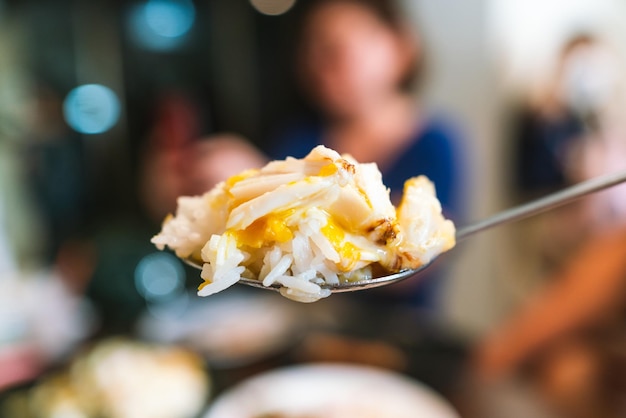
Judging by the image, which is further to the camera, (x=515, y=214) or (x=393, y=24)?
(x=393, y=24)

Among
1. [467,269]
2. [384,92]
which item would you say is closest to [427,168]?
[384,92]

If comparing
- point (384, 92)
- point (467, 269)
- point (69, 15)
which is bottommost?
point (467, 269)

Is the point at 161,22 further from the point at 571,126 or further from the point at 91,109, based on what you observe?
the point at 571,126

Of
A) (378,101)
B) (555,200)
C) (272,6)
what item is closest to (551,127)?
(378,101)

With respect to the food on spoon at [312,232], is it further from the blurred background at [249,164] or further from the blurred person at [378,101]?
the blurred person at [378,101]

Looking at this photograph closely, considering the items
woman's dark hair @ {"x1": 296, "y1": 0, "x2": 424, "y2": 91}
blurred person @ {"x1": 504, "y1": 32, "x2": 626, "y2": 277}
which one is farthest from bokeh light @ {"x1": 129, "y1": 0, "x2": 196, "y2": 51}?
blurred person @ {"x1": 504, "y1": 32, "x2": 626, "y2": 277}

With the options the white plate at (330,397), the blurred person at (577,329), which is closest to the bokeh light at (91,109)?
the white plate at (330,397)

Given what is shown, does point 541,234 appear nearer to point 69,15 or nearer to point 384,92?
point 384,92
